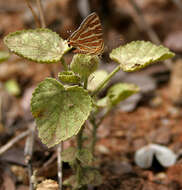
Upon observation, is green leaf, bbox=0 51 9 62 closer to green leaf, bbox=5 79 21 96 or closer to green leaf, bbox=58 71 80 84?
green leaf, bbox=58 71 80 84

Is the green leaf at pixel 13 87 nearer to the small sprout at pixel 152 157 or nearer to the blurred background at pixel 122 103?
the blurred background at pixel 122 103

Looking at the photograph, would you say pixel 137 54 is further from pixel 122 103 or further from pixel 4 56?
pixel 122 103

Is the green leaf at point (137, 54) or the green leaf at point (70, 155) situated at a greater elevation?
the green leaf at point (137, 54)

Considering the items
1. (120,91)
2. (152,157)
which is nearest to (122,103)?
(152,157)

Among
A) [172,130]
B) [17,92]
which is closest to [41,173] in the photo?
→ [172,130]

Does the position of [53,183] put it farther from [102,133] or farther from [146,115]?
[146,115]

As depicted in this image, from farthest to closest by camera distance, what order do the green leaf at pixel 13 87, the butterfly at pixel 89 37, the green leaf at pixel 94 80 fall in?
1. the green leaf at pixel 13 87
2. the green leaf at pixel 94 80
3. the butterfly at pixel 89 37

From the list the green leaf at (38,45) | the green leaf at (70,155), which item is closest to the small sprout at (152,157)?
the green leaf at (70,155)

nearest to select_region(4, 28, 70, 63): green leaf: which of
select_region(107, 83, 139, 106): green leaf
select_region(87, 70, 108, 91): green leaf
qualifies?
select_region(87, 70, 108, 91): green leaf

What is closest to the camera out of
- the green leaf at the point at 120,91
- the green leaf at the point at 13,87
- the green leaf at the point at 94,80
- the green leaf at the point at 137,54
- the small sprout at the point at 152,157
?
the green leaf at the point at 137,54
